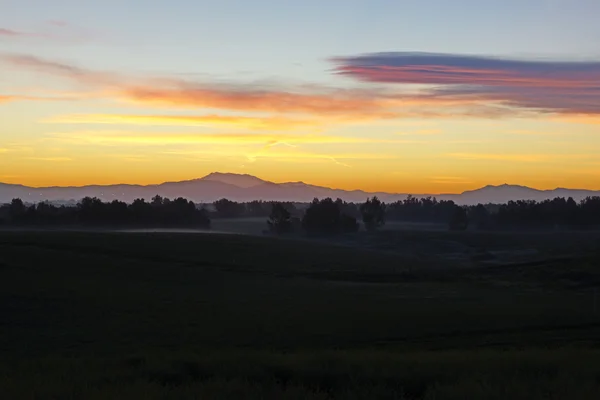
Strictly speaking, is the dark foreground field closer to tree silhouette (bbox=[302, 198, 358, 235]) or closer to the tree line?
tree silhouette (bbox=[302, 198, 358, 235])

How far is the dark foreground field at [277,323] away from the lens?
68.0 ft

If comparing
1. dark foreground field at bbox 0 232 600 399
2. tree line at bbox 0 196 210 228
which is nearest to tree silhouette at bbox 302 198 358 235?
tree line at bbox 0 196 210 228

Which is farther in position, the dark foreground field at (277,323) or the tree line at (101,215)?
the tree line at (101,215)

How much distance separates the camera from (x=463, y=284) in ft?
249

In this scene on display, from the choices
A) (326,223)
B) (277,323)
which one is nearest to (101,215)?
(326,223)

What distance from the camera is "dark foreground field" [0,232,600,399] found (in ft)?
68.0

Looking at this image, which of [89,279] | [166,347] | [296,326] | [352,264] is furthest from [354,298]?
[352,264]

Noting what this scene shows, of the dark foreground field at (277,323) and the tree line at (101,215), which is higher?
the tree line at (101,215)

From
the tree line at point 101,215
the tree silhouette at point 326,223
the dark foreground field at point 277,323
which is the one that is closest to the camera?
the dark foreground field at point 277,323

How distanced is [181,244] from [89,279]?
44704mm

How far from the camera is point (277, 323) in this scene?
45312 millimetres

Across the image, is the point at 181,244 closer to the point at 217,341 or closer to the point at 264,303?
the point at 264,303

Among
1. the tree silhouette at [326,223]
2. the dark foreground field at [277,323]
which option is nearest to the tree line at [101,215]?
the tree silhouette at [326,223]

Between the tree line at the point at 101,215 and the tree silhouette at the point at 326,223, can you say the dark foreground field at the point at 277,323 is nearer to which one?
the tree silhouette at the point at 326,223
